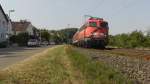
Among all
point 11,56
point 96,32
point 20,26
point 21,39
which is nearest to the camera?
point 11,56

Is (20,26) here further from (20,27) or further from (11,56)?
(11,56)

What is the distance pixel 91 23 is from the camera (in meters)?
41.5

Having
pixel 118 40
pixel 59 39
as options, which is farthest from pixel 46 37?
pixel 118 40

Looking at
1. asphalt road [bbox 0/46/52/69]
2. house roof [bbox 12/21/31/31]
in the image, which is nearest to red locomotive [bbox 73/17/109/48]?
asphalt road [bbox 0/46/52/69]

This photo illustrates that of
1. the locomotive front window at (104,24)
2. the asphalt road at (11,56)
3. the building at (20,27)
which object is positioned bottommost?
the asphalt road at (11,56)

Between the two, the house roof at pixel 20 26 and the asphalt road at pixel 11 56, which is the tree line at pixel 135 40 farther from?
the house roof at pixel 20 26

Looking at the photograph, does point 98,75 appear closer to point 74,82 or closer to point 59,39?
point 74,82

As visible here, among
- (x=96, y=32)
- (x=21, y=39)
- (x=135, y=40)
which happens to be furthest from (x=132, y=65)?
(x=21, y=39)

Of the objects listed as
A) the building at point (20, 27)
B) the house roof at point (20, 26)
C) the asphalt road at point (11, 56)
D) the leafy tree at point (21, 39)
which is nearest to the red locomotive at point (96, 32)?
the asphalt road at point (11, 56)

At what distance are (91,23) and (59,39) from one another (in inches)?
6069

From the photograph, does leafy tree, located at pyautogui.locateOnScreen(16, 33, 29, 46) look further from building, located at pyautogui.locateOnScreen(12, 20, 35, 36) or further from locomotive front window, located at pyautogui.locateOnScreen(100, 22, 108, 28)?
locomotive front window, located at pyautogui.locateOnScreen(100, 22, 108, 28)

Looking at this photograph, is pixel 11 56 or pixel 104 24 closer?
pixel 11 56

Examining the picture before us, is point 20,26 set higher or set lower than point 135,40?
higher

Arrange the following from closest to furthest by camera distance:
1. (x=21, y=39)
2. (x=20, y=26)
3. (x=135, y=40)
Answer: (x=135, y=40), (x=21, y=39), (x=20, y=26)
